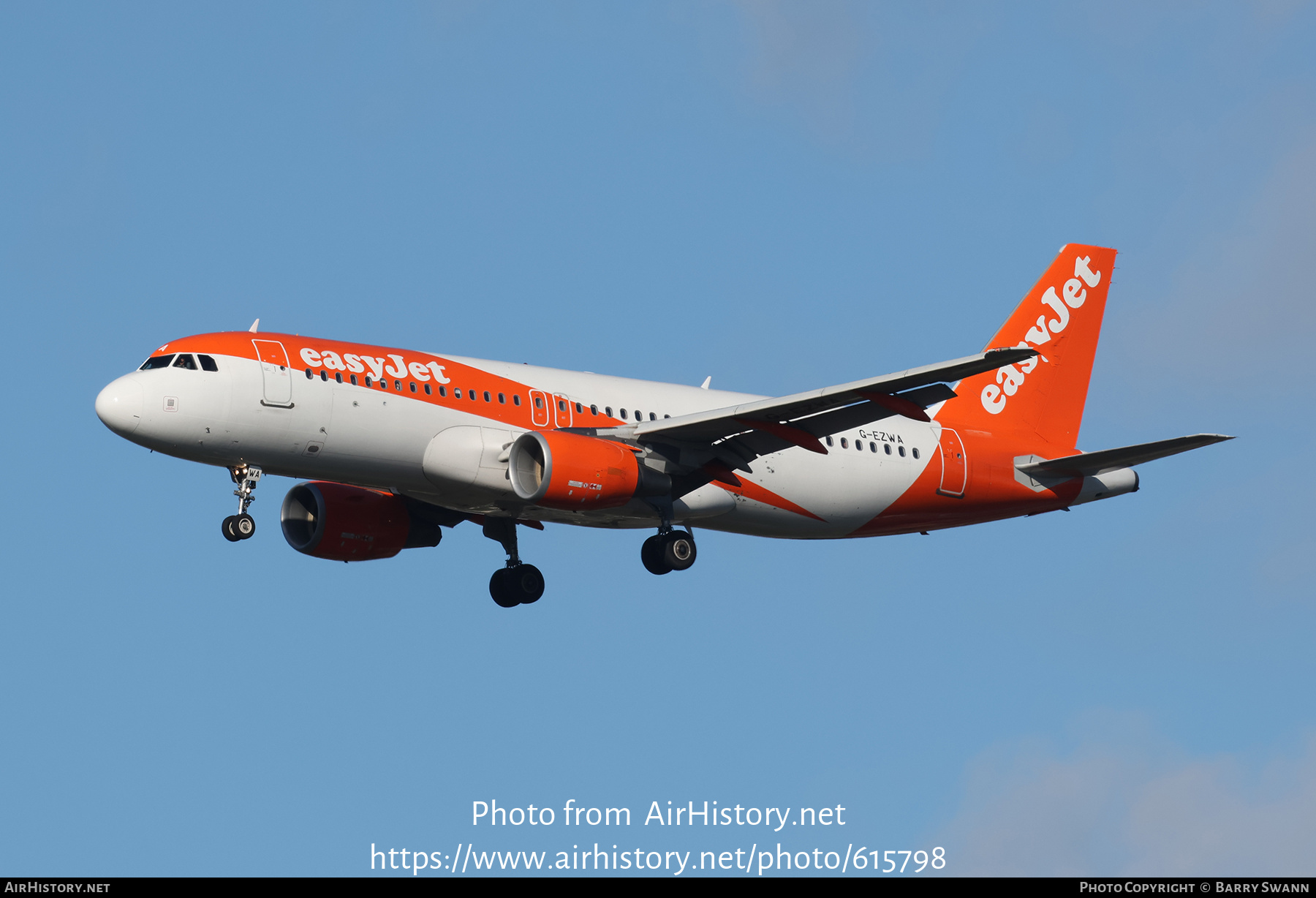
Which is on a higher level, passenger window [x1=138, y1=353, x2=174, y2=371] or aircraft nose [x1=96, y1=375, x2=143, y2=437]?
passenger window [x1=138, y1=353, x2=174, y2=371]

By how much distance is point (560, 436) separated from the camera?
1415 inches

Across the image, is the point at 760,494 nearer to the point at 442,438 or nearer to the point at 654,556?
the point at 654,556

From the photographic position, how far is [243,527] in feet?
113

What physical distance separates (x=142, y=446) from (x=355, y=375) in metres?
4.34

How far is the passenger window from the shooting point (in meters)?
34.3

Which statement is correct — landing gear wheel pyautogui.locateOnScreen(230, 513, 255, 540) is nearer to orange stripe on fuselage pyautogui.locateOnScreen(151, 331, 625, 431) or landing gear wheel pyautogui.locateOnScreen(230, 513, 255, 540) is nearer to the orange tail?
orange stripe on fuselage pyautogui.locateOnScreen(151, 331, 625, 431)

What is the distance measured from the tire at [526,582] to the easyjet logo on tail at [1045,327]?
1244 centimetres

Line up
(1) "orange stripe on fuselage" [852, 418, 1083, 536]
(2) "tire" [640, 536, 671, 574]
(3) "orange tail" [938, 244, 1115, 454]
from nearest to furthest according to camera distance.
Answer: (2) "tire" [640, 536, 671, 574] → (1) "orange stripe on fuselage" [852, 418, 1083, 536] → (3) "orange tail" [938, 244, 1115, 454]

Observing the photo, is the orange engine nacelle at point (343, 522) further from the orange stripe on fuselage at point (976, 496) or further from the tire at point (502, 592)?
the orange stripe on fuselage at point (976, 496)

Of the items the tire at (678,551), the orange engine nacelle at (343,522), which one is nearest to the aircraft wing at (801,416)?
the tire at (678,551)

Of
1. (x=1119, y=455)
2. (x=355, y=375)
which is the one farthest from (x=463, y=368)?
(x=1119, y=455)

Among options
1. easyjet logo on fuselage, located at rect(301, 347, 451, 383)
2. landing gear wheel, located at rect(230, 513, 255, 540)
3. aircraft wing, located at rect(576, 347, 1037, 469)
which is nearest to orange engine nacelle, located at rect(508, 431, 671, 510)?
aircraft wing, located at rect(576, 347, 1037, 469)

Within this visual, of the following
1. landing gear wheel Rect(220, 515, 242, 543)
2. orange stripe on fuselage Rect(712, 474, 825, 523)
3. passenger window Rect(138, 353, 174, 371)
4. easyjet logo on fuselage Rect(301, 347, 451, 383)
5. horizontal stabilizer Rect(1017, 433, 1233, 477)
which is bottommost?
landing gear wheel Rect(220, 515, 242, 543)

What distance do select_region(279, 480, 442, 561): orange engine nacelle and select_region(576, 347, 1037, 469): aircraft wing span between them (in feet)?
21.0
